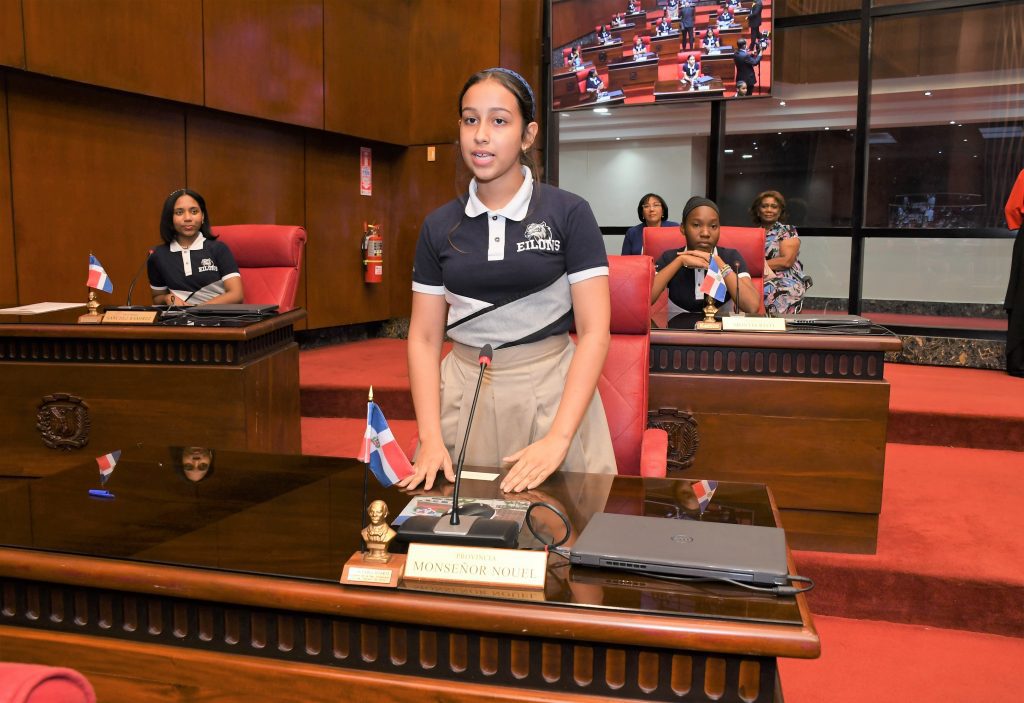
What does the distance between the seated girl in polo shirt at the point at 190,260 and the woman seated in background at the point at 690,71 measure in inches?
137

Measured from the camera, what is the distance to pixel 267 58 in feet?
16.3

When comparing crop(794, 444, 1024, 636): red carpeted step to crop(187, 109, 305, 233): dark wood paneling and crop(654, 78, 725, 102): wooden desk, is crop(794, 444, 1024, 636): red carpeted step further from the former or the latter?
crop(187, 109, 305, 233): dark wood paneling

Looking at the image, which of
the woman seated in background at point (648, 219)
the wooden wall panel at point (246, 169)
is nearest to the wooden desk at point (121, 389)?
the wooden wall panel at point (246, 169)

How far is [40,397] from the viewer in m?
2.63

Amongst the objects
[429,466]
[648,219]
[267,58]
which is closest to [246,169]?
[267,58]

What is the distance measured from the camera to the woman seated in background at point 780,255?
4.43 meters

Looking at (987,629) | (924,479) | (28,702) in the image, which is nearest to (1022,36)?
(924,479)

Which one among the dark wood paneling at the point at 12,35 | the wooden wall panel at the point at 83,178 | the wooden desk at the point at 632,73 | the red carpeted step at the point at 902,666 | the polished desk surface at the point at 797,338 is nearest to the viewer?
the red carpeted step at the point at 902,666

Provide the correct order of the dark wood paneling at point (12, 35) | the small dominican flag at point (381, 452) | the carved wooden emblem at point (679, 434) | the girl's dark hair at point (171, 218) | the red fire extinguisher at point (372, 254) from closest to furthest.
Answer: the small dominican flag at point (381, 452) → the carved wooden emblem at point (679, 434) → the girl's dark hair at point (171, 218) → the dark wood paneling at point (12, 35) → the red fire extinguisher at point (372, 254)

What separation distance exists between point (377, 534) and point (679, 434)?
168 cm

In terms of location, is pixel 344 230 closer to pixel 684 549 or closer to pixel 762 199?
pixel 762 199

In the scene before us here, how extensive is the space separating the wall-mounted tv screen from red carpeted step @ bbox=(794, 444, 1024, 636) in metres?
3.46

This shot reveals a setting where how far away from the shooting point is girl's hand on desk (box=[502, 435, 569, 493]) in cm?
127

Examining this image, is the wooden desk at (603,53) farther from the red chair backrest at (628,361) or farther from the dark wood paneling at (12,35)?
the red chair backrest at (628,361)
